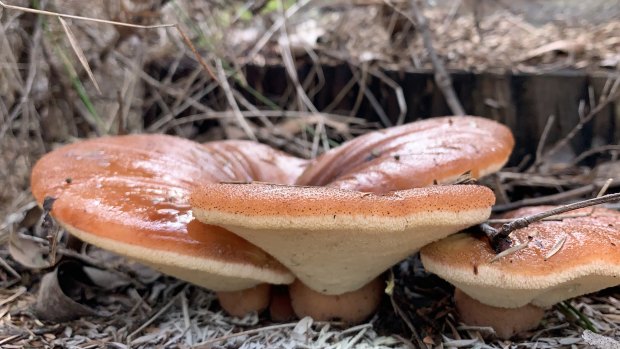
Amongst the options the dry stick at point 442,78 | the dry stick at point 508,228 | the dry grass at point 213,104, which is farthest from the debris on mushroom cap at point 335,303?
the dry stick at point 442,78

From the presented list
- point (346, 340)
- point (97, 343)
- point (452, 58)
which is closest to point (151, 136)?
point (97, 343)

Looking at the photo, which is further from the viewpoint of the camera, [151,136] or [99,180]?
[151,136]

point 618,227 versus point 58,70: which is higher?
point 58,70

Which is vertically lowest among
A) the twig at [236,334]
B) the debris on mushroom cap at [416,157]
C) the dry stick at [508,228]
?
the twig at [236,334]

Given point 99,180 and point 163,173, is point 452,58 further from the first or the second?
point 99,180

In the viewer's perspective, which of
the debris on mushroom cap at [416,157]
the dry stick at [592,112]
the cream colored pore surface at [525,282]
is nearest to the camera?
the cream colored pore surface at [525,282]

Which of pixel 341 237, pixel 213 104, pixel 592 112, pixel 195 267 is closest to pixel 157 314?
pixel 195 267

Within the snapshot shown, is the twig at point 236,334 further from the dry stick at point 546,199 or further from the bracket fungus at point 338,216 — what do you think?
the dry stick at point 546,199
